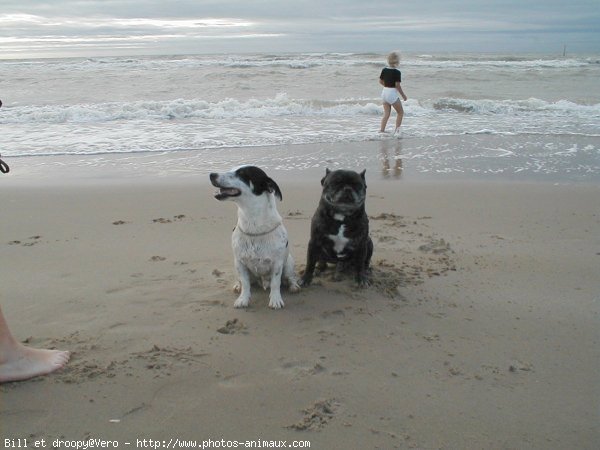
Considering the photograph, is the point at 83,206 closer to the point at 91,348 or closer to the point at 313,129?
the point at 91,348

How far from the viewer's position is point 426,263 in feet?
16.9

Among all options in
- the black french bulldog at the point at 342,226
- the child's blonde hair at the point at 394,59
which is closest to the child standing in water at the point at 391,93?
the child's blonde hair at the point at 394,59

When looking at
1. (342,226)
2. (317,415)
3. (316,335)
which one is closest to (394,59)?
(342,226)

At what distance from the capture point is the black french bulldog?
165 inches

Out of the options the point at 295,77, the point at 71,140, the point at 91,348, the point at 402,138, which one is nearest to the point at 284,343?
the point at 91,348

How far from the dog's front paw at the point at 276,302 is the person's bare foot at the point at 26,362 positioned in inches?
61.2

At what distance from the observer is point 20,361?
3182 mm

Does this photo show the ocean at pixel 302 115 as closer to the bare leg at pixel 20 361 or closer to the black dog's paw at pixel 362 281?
the black dog's paw at pixel 362 281

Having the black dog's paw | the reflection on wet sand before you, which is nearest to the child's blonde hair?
the reflection on wet sand

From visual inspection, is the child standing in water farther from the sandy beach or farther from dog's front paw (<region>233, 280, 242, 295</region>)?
dog's front paw (<region>233, 280, 242, 295</region>)

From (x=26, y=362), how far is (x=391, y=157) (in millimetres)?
8147

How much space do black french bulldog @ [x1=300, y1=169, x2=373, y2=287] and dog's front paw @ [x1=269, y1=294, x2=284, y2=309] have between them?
430 millimetres

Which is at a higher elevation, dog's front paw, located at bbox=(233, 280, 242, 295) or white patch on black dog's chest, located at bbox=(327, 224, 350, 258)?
white patch on black dog's chest, located at bbox=(327, 224, 350, 258)

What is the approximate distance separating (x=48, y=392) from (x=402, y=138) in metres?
10.4
